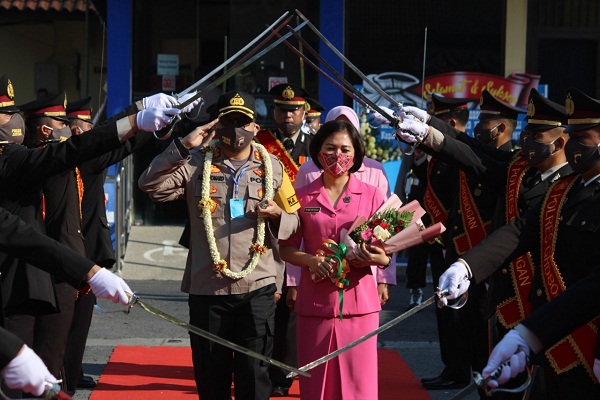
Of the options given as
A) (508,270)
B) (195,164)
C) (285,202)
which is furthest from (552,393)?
(195,164)

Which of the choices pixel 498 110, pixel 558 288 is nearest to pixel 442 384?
pixel 498 110

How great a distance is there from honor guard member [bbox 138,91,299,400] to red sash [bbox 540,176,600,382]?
156 cm

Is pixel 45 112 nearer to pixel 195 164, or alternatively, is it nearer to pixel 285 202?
pixel 195 164

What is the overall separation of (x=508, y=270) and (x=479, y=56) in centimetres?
861

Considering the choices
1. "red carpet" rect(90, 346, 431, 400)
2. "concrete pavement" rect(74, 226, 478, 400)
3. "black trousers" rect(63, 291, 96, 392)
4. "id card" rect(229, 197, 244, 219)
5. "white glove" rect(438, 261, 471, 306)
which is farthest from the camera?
"concrete pavement" rect(74, 226, 478, 400)

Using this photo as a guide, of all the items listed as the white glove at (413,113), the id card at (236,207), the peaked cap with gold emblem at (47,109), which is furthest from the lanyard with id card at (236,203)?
the peaked cap with gold emblem at (47,109)

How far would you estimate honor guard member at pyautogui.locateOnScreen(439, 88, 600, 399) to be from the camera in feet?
17.2

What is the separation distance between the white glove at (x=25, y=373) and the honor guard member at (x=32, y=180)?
5.80ft

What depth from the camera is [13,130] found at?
6.50m

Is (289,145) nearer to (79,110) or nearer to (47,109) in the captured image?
(79,110)

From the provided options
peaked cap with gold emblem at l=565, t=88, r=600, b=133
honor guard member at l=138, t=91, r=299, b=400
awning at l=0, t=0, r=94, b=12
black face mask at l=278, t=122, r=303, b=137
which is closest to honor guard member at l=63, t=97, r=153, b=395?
honor guard member at l=138, t=91, r=299, b=400

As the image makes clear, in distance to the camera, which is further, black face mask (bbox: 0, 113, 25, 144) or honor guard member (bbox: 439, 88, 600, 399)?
black face mask (bbox: 0, 113, 25, 144)

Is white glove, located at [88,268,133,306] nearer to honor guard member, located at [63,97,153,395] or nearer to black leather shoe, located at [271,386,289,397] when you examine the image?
honor guard member, located at [63,97,153,395]

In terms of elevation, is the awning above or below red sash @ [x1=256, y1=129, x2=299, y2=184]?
above
